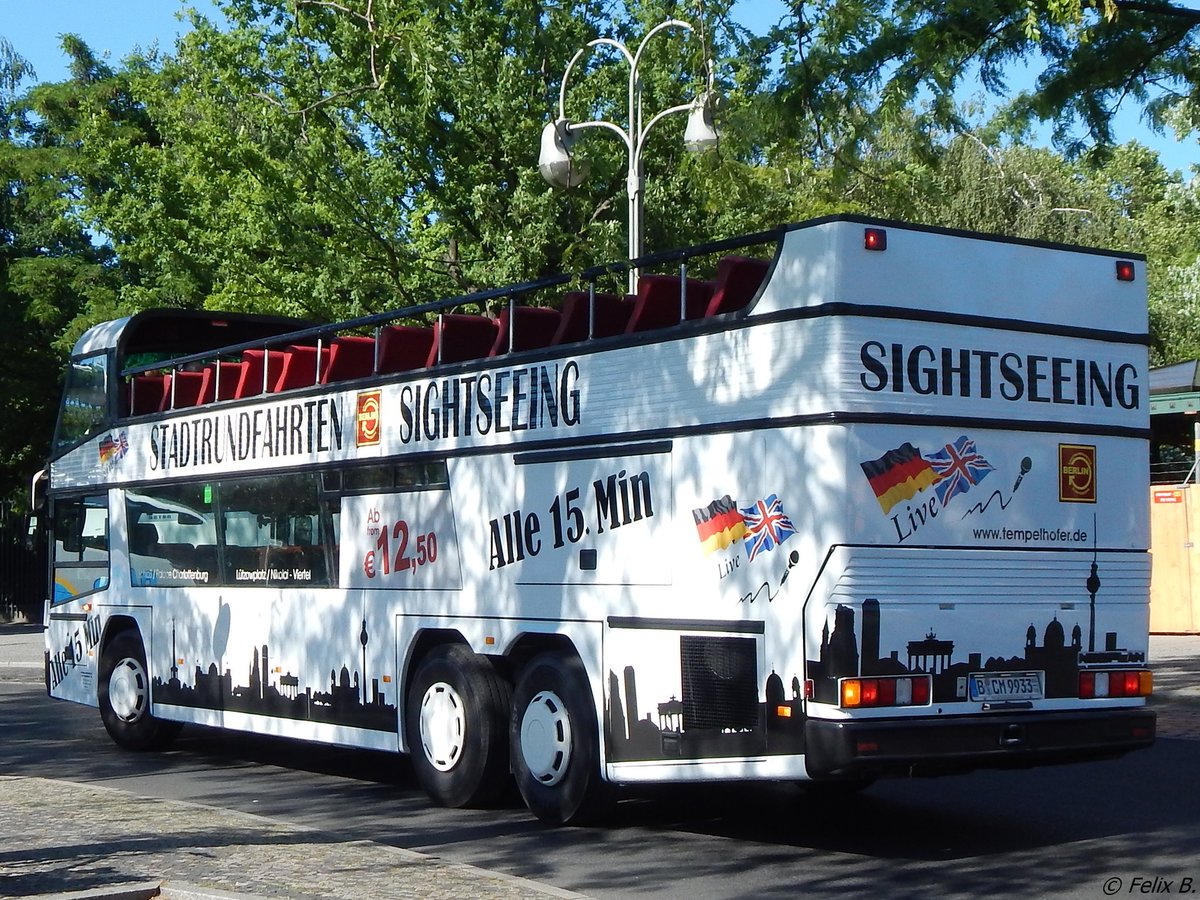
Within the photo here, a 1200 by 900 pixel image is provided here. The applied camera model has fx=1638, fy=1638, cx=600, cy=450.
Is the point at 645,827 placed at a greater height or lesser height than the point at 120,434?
lesser

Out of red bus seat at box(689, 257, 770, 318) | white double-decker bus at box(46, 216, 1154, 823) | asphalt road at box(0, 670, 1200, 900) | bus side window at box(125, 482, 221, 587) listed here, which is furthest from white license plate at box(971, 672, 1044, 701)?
bus side window at box(125, 482, 221, 587)

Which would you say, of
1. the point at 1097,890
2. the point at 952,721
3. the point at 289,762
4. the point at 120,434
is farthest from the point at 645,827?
the point at 120,434

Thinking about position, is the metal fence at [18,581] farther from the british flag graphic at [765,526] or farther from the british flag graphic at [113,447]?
the british flag graphic at [765,526]

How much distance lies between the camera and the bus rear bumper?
786 cm

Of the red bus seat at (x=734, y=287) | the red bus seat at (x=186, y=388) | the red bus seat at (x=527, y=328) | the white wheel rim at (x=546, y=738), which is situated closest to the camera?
the red bus seat at (x=734, y=287)

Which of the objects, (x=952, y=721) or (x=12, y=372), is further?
(x=12, y=372)

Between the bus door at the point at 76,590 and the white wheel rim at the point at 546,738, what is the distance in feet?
20.9

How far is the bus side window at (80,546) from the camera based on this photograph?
48.7ft

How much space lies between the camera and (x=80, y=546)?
15219 millimetres

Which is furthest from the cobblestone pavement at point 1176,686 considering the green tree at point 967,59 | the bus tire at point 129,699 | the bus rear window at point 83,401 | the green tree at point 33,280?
the green tree at point 33,280

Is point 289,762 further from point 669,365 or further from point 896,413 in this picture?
point 896,413

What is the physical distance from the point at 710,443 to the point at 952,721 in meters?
1.88

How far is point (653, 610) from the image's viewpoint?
29.3 feet

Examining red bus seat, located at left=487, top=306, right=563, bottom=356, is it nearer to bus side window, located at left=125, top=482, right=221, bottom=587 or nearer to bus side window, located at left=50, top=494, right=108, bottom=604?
bus side window, located at left=125, top=482, right=221, bottom=587
